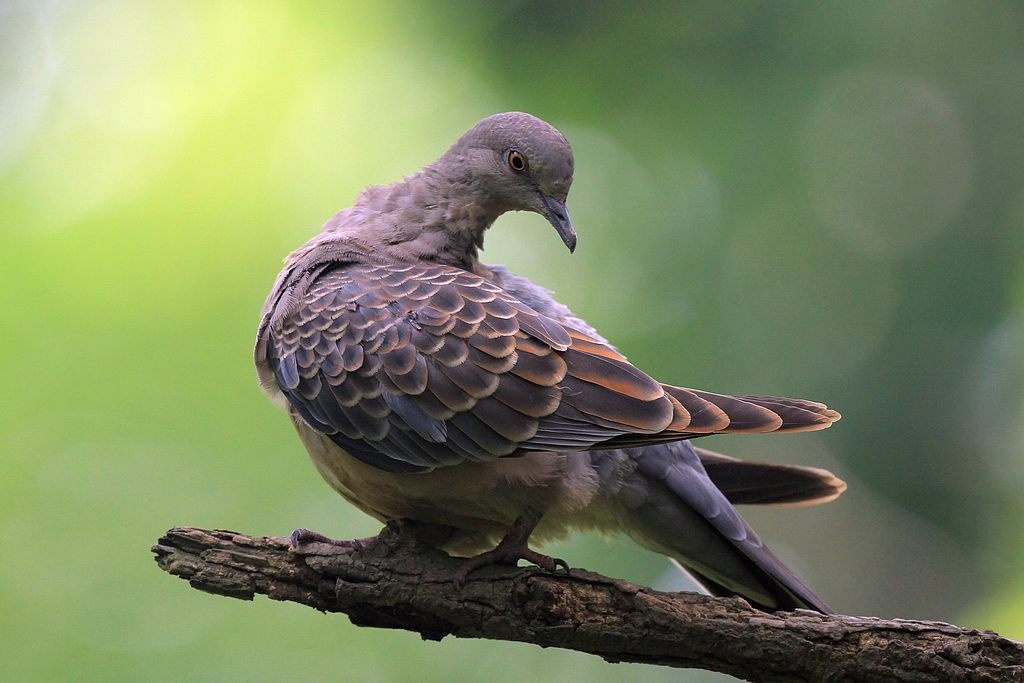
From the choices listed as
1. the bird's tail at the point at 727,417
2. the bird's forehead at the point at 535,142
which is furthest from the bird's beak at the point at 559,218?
the bird's tail at the point at 727,417

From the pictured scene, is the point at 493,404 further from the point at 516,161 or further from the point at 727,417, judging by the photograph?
the point at 516,161

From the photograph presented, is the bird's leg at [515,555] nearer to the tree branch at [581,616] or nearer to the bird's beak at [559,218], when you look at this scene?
the tree branch at [581,616]

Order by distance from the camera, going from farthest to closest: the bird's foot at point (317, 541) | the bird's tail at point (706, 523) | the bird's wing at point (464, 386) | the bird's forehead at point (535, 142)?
the bird's forehead at point (535, 142), the bird's tail at point (706, 523), the bird's foot at point (317, 541), the bird's wing at point (464, 386)

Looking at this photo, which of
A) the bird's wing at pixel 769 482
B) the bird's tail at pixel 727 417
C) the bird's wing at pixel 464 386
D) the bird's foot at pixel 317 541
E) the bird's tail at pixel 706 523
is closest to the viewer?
the bird's tail at pixel 727 417

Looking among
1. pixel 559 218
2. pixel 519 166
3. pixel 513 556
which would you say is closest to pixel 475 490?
pixel 513 556

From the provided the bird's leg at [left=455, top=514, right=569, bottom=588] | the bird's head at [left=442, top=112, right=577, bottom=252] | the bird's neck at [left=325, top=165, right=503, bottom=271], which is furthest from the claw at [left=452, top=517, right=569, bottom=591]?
the bird's neck at [left=325, top=165, right=503, bottom=271]

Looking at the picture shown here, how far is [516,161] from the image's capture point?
376cm

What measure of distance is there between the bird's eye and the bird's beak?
14 cm

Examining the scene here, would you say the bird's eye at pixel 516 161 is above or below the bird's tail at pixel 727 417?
above

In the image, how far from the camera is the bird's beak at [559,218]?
3.61m

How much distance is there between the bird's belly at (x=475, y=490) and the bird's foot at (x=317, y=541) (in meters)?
0.20

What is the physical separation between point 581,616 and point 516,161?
1642 millimetres

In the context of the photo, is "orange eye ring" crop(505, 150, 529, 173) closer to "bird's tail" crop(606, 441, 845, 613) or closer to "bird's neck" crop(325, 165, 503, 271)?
"bird's neck" crop(325, 165, 503, 271)

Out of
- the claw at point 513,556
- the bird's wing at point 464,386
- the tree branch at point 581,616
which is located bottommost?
the tree branch at point 581,616
